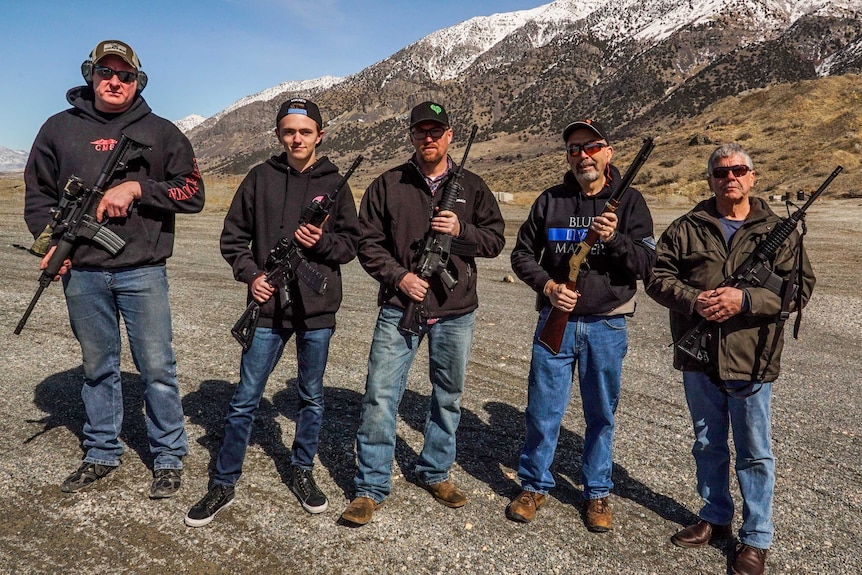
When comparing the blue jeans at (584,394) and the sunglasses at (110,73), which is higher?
the sunglasses at (110,73)

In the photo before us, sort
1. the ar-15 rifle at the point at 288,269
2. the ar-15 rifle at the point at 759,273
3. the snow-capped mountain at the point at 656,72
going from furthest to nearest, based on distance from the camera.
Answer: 1. the snow-capped mountain at the point at 656,72
2. the ar-15 rifle at the point at 288,269
3. the ar-15 rifle at the point at 759,273

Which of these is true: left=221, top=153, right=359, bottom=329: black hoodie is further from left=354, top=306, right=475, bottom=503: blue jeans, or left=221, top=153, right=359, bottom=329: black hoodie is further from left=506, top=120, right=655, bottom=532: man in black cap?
left=506, top=120, right=655, bottom=532: man in black cap

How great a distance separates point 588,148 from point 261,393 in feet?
9.06

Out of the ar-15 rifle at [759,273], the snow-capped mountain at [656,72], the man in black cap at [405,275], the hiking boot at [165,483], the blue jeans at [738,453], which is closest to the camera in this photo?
the ar-15 rifle at [759,273]

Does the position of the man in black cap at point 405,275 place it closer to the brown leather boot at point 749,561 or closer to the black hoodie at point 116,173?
the black hoodie at point 116,173

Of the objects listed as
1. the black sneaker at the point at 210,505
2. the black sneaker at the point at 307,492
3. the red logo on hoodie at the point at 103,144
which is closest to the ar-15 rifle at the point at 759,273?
the black sneaker at the point at 307,492

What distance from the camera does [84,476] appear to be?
13.8 feet

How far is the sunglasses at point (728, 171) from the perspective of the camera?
3.56 meters

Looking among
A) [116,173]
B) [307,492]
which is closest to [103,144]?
[116,173]

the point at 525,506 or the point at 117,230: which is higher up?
the point at 117,230

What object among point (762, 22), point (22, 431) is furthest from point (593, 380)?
point (762, 22)

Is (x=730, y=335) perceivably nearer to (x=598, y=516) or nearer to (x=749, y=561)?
(x=749, y=561)

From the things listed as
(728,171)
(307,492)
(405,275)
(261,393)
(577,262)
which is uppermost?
(728,171)

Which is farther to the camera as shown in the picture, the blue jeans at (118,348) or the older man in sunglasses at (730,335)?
the blue jeans at (118,348)
